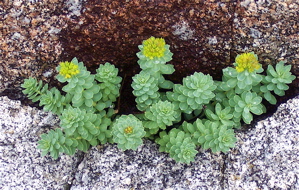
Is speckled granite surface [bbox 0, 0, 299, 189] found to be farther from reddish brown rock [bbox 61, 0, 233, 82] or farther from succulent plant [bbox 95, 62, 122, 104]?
succulent plant [bbox 95, 62, 122, 104]

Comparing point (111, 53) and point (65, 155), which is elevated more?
point (111, 53)

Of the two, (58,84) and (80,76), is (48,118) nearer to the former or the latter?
(58,84)

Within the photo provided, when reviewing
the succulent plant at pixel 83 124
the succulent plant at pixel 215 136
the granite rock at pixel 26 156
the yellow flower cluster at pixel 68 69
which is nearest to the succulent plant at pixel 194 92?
the succulent plant at pixel 215 136

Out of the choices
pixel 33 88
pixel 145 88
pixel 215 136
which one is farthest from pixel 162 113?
pixel 33 88

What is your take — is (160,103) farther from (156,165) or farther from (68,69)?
(68,69)

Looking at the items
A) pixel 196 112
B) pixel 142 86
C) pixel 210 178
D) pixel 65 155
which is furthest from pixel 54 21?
pixel 210 178

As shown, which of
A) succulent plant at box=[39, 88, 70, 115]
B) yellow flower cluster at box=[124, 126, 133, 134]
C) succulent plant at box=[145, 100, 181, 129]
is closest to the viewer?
yellow flower cluster at box=[124, 126, 133, 134]

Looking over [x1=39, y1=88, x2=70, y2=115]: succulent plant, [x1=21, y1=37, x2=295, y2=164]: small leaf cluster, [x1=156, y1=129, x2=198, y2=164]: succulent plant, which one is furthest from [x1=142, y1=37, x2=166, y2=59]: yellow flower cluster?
[x1=39, y1=88, x2=70, y2=115]: succulent plant

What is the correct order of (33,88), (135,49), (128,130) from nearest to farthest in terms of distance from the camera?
1. (128,130)
2. (33,88)
3. (135,49)
